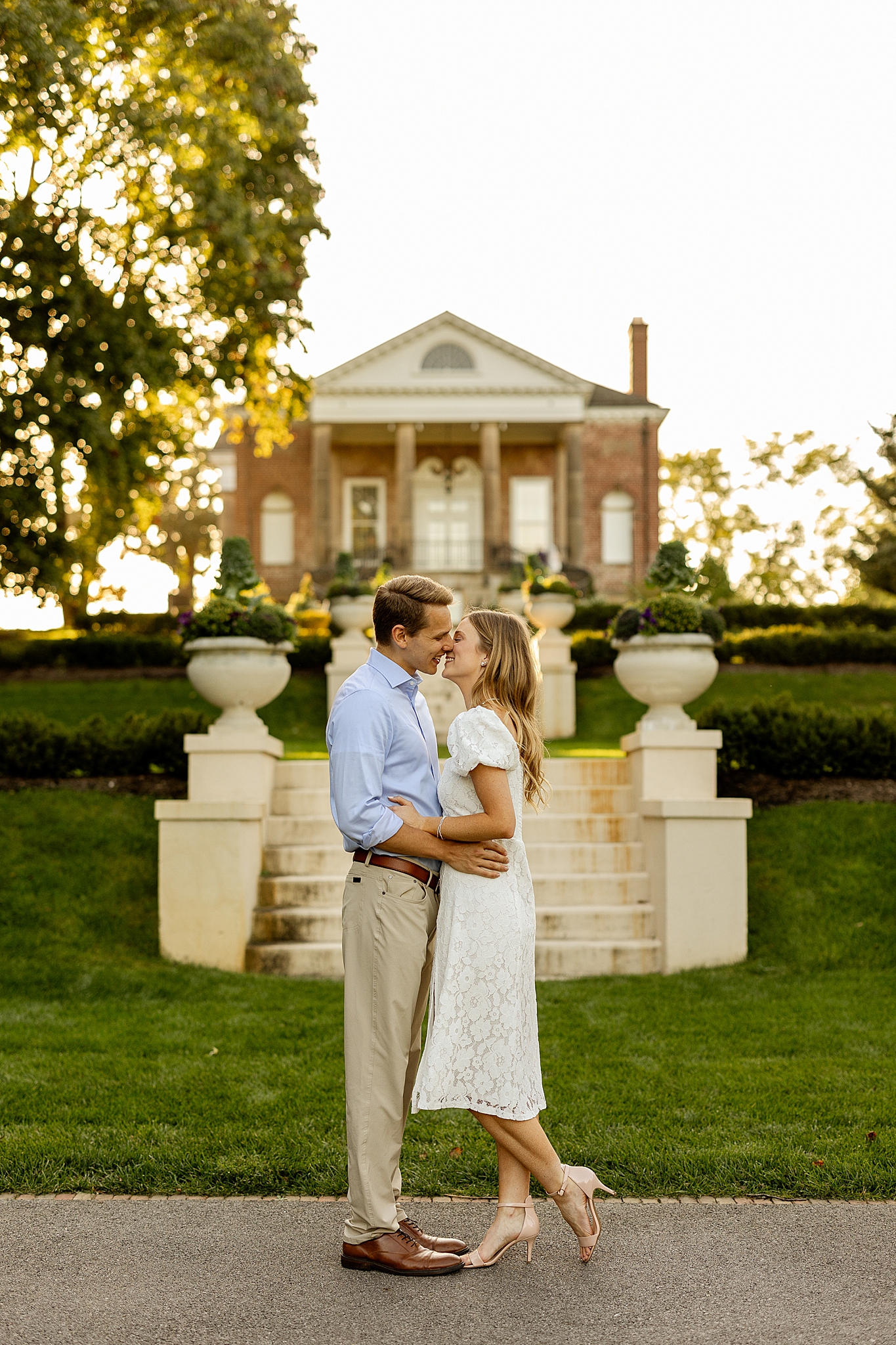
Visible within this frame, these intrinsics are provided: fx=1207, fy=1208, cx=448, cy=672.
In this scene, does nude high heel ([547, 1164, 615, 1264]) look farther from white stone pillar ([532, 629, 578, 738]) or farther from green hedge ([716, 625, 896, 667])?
green hedge ([716, 625, 896, 667])

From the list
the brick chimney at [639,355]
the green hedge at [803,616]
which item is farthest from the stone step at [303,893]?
the brick chimney at [639,355]

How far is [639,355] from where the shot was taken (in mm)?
35250

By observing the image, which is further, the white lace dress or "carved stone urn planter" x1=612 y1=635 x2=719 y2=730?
"carved stone urn planter" x1=612 y1=635 x2=719 y2=730

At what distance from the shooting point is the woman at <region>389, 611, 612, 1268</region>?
3.60 m

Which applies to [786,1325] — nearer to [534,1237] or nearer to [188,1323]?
[534,1237]

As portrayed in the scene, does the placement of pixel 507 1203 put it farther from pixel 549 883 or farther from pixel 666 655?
pixel 666 655

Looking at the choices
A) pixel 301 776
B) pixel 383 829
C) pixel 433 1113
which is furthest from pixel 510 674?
pixel 301 776

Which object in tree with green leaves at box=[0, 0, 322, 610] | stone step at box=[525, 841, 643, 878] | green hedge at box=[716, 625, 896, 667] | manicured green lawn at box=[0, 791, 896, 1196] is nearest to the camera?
manicured green lawn at box=[0, 791, 896, 1196]

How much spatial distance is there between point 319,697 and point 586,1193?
12.5m

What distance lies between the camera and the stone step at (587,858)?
838 centimetres

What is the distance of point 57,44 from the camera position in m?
11.8

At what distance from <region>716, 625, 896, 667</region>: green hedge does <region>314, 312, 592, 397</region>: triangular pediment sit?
52.7 ft

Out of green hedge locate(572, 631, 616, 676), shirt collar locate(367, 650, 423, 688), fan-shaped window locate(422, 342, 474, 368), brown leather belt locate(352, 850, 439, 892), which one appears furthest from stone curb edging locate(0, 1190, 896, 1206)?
fan-shaped window locate(422, 342, 474, 368)

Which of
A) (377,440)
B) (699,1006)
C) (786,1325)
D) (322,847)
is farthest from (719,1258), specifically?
(377,440)
